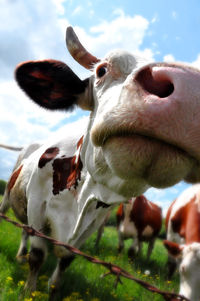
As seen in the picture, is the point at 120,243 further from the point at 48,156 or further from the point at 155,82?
the point at 155,82

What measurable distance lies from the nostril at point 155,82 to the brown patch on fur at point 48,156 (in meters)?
2.07

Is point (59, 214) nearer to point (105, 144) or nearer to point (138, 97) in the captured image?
point (105, 144)

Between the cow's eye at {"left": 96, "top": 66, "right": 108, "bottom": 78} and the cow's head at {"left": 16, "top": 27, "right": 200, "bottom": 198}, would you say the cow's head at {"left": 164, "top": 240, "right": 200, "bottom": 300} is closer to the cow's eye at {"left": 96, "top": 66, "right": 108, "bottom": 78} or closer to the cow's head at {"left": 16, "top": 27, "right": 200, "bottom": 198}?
the cow's head at {"left": 16, "top": 27, "right": 200, "bottom": 198}

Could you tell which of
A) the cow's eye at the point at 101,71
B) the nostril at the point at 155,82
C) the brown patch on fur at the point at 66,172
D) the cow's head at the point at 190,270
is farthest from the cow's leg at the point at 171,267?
the nostril at the point at 155,82

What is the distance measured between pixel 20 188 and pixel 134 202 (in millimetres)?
5672

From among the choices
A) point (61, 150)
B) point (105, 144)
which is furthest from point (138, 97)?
point (61, 150)

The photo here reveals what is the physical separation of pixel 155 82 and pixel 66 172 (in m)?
1.97

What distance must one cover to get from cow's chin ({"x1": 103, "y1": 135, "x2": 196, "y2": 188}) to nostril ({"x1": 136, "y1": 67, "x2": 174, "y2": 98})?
257mm

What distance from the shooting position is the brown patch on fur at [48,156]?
11.0 ft

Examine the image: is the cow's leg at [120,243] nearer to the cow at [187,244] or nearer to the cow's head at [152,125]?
the cow at [187,244]

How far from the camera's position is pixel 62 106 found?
2871mm

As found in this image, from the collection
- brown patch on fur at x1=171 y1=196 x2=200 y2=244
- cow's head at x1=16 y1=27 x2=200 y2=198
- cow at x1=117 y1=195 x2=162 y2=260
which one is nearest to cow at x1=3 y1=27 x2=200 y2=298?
cow's head at x1=16 y1=27 x2=200 y2=198

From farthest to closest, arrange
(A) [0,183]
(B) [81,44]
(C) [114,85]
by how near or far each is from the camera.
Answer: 1. (A) [0,183]
2. (B) [81,44]
3. (C) [114,85]

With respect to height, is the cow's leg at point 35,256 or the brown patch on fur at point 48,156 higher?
the brown patch on fur at point 48,156
